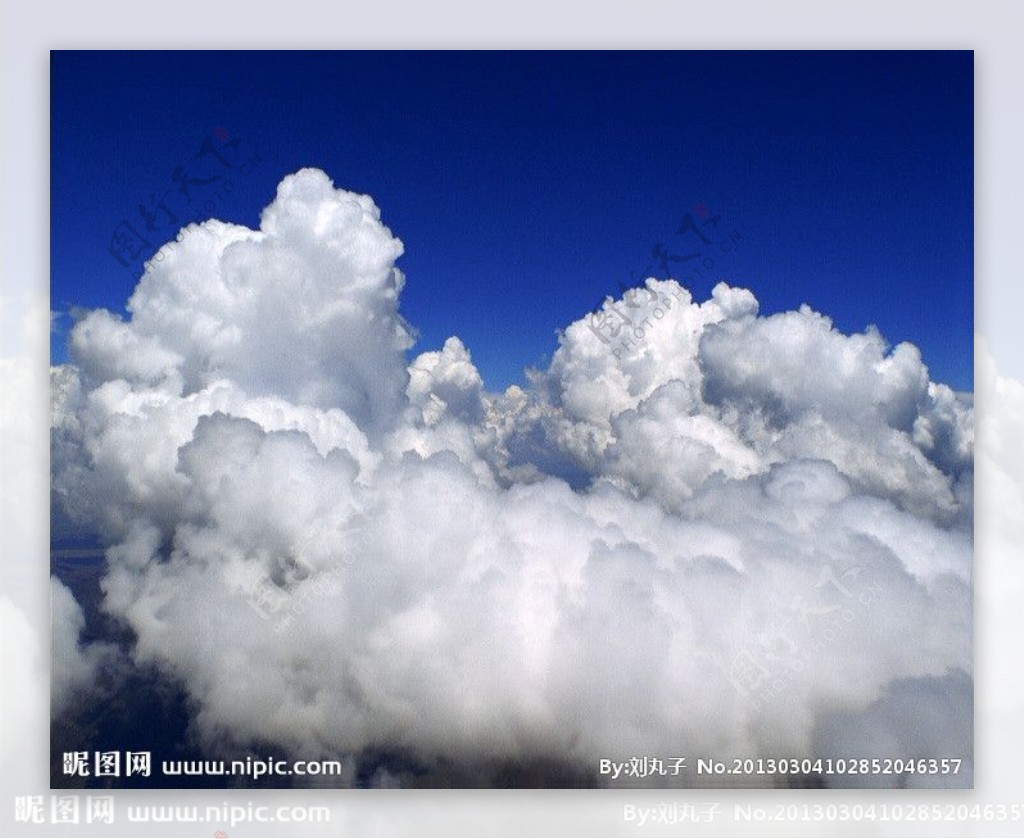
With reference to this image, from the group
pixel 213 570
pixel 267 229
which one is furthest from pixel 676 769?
pixel 267 229

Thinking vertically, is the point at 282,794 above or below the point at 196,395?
below

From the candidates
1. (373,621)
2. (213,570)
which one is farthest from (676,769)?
(213,570)

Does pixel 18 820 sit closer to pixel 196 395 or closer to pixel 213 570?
pixel 213 570

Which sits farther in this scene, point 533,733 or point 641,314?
point 641,314

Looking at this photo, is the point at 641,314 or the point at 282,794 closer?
the point at 282,794

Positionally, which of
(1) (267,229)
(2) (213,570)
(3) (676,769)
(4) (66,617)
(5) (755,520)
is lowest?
(3) (676,769)

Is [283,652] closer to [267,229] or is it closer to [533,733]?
[533,733]

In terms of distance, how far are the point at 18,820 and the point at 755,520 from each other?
7.34 meters

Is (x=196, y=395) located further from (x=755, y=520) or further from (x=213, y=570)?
(x=755, y=520)

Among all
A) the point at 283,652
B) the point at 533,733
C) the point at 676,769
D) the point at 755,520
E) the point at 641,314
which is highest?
the point at 641,314

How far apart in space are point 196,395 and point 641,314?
14.4 ft

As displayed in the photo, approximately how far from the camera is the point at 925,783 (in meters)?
5.38

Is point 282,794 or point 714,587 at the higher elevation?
point 714,587

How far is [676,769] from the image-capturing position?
5348 millimetres
